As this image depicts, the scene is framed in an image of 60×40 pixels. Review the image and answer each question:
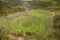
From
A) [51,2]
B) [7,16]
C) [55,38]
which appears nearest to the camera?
[55,38]

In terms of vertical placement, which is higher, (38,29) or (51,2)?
(51,2)

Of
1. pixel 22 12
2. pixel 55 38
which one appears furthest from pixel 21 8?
pixel 55 38

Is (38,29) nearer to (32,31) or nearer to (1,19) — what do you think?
(32,31)

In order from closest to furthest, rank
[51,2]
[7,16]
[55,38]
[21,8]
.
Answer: [55,38]
[7,16]
[21,8]
[51,2]

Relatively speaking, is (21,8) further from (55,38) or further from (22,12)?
(55,38)

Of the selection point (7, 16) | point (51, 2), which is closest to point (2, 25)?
point (7, 16)

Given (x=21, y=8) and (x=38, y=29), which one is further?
(x=21, y=8)

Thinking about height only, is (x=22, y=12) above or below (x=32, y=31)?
above
